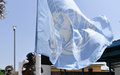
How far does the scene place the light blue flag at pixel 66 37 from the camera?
16.4ft

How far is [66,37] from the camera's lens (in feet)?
17.1

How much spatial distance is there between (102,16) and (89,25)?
848 mm

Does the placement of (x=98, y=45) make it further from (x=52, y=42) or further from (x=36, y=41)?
(x=36, y=41)

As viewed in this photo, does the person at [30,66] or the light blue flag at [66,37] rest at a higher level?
the light blue flag at [66,37]

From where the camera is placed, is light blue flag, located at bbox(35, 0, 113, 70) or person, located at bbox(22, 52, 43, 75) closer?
light blue flag, located at bbox(35, 0, 113, 70)

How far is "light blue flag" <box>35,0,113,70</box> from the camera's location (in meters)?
5.01

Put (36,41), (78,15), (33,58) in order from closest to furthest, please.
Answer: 1. (36,41)
2. (78,15)
3. (33,58)

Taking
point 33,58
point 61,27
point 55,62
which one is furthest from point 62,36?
point 33,58

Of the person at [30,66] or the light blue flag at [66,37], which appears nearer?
the light blue flag at [66,37]

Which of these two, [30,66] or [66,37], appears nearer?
[66,37]

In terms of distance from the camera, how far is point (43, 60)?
9617 mm

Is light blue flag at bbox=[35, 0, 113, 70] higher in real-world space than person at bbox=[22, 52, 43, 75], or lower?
higher

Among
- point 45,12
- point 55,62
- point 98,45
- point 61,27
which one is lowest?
point 55,62

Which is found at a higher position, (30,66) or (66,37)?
(66,37)
